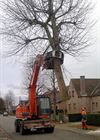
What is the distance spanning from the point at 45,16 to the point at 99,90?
93.1 ft

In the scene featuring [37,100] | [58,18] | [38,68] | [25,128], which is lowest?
[25,128]

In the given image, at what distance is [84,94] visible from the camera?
68250 millimetres

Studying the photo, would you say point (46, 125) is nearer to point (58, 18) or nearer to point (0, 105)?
point (58, 18)

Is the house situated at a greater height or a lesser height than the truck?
greater

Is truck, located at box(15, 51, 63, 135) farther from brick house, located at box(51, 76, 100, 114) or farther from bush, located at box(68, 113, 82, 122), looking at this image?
brick house, located at box(51, 76, 100, 114)

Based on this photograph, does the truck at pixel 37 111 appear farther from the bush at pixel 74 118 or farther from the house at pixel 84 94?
the house at pixel 84 94

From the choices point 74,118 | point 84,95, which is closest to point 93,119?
point 74,118

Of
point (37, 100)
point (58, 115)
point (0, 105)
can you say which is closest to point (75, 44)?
point (58, 115)

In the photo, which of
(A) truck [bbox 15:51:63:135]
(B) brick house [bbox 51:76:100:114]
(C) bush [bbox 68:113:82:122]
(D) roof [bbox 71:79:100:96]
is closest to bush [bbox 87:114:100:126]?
(A) truck [bbox 15:51:63:135]

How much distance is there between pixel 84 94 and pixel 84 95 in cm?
Result: 25

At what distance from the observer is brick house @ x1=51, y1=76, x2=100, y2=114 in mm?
66000

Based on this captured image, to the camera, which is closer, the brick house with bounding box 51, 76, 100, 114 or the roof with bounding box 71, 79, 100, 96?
the brick house with bounding box 51, 76, 100, 114

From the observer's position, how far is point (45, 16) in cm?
4044

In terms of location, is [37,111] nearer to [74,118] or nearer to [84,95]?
[74,118]
